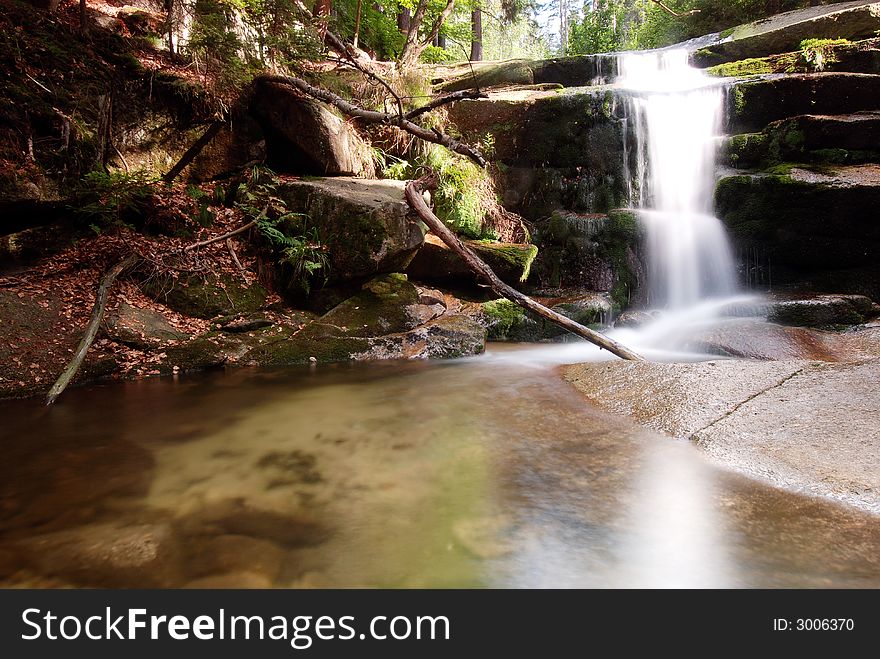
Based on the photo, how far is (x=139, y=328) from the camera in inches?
204

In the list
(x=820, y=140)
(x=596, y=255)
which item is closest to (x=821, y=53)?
(x=820, y=140)

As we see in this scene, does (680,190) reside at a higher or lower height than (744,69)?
lower

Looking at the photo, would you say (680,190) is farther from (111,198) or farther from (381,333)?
(111,198)

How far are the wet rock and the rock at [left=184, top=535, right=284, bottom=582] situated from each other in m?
0.05

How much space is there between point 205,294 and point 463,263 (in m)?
3.94

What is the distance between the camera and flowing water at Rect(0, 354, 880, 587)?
189cm

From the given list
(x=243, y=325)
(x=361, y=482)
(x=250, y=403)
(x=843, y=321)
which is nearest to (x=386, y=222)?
(x=243, y=325)

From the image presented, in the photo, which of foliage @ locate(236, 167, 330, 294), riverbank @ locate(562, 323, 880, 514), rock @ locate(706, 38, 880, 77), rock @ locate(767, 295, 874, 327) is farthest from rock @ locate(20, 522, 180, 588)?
rock @ locate(706, 38, 880, 77)

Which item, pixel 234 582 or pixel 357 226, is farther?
pixel 357 226

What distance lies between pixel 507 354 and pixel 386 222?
2547 mm

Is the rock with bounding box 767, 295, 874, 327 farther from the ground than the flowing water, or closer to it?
farther from the ground

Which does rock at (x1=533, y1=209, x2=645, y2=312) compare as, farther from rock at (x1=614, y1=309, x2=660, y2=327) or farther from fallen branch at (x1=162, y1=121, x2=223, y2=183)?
fallen branch at (x1=162, y1=121, x2=223, y2=183)
